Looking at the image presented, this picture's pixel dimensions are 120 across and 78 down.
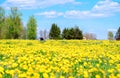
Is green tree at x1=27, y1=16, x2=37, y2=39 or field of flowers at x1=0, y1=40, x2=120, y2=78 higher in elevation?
green tree at x1=27, y1=16, x2=37, y2=39

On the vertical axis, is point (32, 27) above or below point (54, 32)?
above

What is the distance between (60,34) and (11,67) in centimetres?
8378

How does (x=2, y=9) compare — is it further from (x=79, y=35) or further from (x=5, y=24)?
(x=79, y=35)

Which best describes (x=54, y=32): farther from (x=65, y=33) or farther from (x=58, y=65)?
(x=58, y=65)

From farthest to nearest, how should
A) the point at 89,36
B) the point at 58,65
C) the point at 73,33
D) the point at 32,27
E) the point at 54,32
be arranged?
1. the point at 89,36
2. the point at 32,27
3. the point at 54,32
4. the point at 73,33
5. the point at 58,65

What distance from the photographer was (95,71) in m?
7.07

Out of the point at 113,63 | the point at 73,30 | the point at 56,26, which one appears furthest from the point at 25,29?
the point at 113,63

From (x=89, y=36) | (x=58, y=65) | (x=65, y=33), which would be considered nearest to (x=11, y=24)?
(x=65, y=33)

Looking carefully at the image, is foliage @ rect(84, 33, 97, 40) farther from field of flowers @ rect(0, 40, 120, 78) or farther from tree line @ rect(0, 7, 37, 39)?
field of flowers @ rect(0, 40, 120, 78)

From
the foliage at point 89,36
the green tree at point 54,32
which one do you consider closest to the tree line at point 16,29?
the green tree at point 54,32

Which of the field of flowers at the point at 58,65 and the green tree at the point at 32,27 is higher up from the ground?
the green tree at the point at 32,27

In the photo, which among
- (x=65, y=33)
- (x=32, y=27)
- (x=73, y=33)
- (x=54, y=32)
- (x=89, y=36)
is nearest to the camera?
(x=73, y=33)

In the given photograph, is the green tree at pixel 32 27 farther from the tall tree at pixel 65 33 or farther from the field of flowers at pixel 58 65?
the field of flowers at pixel 58 65

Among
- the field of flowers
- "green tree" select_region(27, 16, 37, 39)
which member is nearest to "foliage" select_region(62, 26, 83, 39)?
"green tree" select_region(27, 16, 37, 39)
